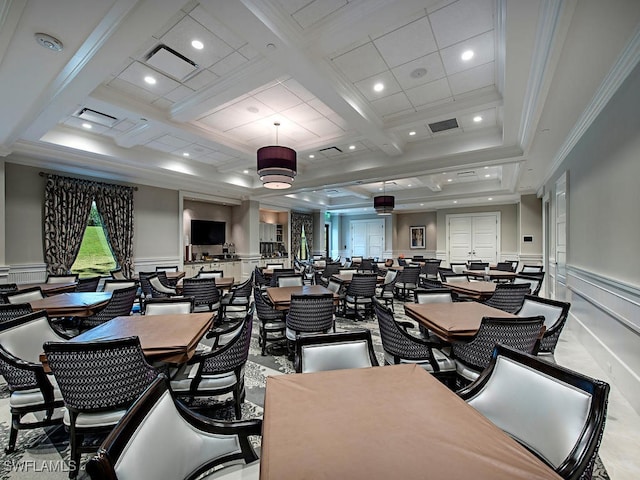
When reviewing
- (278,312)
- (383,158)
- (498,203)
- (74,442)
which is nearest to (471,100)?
(383,158)

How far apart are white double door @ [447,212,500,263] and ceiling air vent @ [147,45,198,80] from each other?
10870 mm

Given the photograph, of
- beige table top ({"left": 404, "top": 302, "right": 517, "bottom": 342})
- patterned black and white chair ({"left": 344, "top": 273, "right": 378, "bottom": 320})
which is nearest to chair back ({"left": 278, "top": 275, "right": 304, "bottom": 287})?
patterned black and white chair ({"left": 344, "top": 273, "right": 378, "bottom": 320})

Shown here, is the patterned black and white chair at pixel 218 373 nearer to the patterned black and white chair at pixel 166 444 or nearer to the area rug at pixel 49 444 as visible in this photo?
the area rug at pixel 49 444

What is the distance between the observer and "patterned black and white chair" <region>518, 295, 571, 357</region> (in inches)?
93.4

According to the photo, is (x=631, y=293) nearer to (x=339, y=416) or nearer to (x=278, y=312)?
(x=339, y=416)

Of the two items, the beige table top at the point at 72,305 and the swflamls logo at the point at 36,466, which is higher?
the beige table top at the point at 72,305

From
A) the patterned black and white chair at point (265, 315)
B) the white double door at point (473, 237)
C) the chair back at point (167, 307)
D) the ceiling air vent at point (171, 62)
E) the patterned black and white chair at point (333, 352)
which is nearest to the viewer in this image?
the patterned black and white chair at point (333, 352)

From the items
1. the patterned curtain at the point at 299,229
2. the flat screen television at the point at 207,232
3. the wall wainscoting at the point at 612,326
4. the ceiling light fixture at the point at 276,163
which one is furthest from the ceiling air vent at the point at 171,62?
the patterned curtain at the point at 299,229

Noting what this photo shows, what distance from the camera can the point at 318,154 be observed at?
643 cm

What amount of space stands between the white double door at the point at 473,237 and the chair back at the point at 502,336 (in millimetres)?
10208

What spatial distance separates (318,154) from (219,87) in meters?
3.10

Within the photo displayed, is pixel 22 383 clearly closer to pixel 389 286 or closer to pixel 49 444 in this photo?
pixel 49 444

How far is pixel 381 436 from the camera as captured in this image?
0.97 metres

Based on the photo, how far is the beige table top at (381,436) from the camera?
0.82 meters
